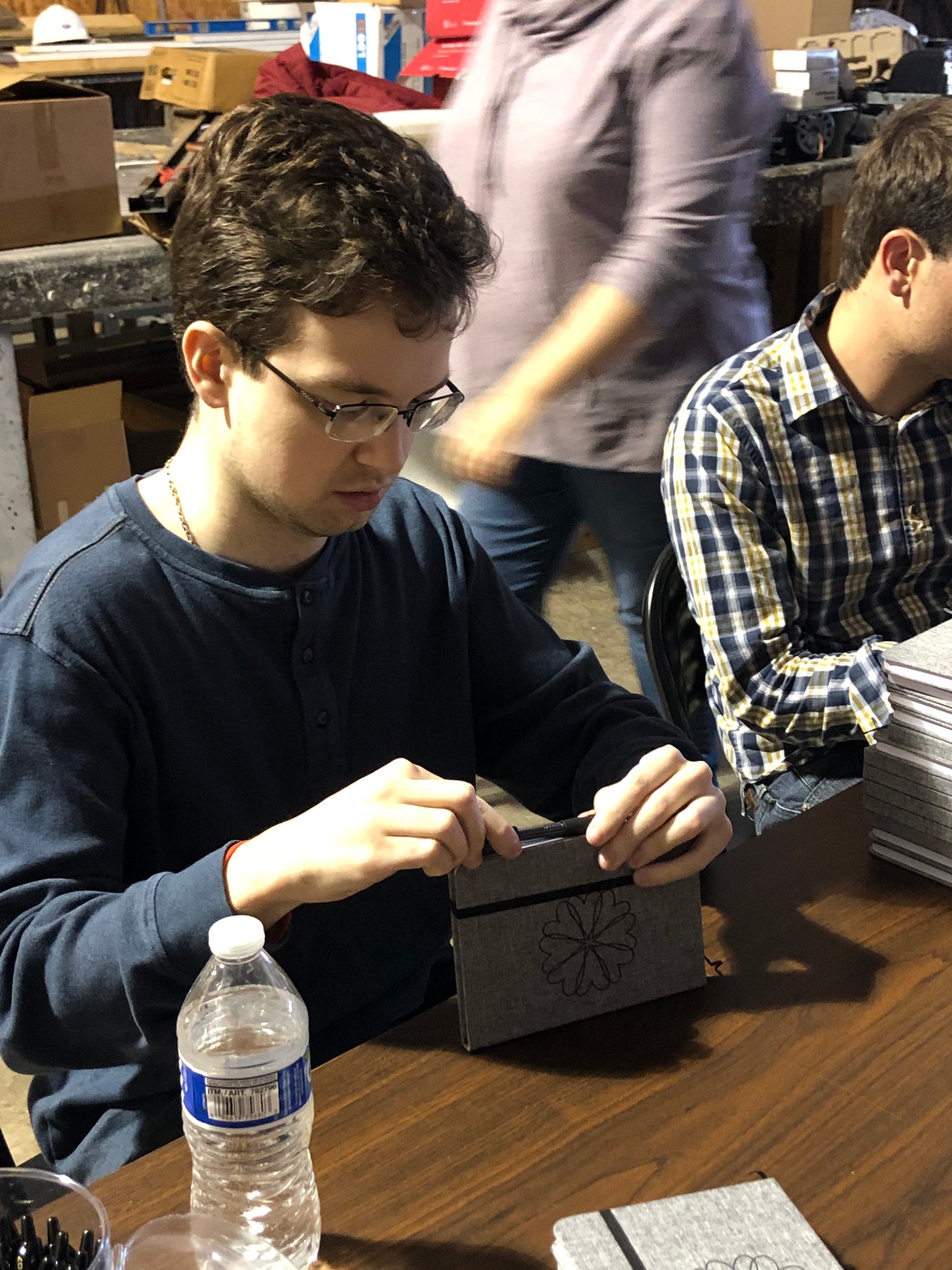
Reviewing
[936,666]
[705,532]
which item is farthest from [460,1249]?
[705,532]

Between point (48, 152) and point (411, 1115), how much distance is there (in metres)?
2.37

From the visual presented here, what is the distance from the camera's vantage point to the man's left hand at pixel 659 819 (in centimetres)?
97

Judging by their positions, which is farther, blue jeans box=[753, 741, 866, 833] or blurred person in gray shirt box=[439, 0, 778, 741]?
blurred person in gray shirt box=[439, 0, 778, 741]

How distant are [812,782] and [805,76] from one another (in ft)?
9.84

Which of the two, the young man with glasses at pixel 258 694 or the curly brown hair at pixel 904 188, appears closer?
the young man with glasses at pixel 258 694

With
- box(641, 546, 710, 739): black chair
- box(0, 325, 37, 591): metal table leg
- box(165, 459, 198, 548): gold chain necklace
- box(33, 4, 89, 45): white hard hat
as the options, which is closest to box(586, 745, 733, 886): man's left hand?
box(165, 459, 198, 548): gold chain necklace

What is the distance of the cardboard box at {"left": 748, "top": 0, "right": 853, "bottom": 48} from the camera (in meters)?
4.52

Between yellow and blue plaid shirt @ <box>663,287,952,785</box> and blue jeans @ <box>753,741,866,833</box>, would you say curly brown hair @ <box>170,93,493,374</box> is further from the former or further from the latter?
blue jeans @ <box>753,741,866,833</box>

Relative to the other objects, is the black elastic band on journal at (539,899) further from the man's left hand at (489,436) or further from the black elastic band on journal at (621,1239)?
the man's left hand at (489,436)

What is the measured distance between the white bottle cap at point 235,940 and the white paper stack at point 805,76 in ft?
12.2

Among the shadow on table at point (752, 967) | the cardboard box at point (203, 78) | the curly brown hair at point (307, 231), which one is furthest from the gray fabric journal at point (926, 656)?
the cardboard box at point (203, 78)

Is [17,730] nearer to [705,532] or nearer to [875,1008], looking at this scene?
[875,1008]

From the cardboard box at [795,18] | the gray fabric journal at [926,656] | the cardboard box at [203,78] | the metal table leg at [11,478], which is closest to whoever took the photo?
the gray fabric journal at [926,656]

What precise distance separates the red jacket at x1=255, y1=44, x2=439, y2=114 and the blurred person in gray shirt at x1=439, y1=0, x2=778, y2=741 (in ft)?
4.44
